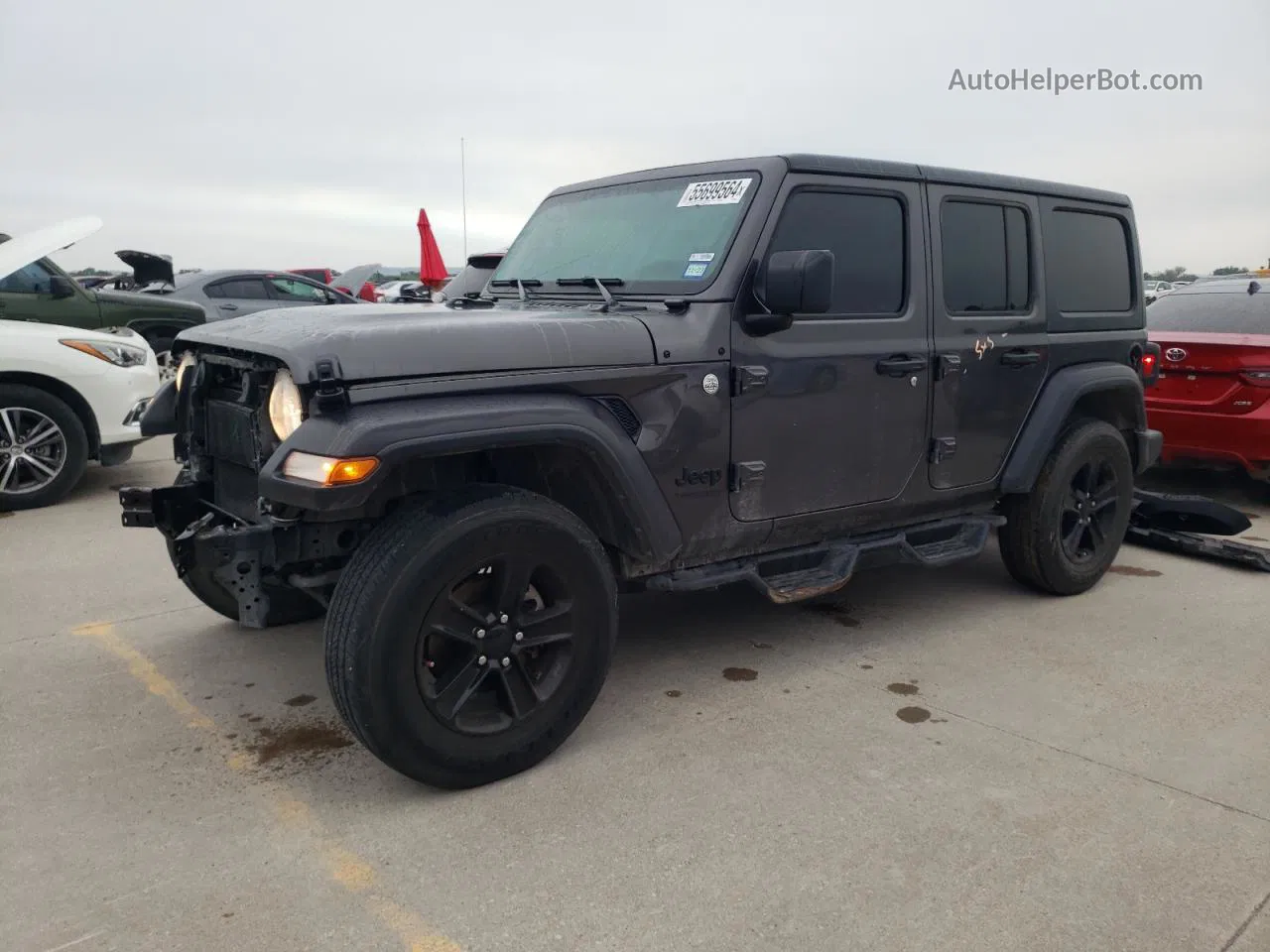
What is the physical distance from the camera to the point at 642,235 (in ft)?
12.7

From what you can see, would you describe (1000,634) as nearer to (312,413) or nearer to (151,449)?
(312,413)

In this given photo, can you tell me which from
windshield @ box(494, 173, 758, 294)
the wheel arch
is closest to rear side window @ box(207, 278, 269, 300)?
the wheel arch

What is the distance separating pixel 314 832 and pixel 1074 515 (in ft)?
12.3

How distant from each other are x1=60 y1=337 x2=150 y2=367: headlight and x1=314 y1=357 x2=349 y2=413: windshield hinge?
4961 millimetres

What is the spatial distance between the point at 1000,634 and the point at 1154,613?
2.86ft

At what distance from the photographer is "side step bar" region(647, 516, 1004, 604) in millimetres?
3664

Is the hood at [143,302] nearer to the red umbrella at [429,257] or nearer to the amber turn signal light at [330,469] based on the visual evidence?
the red umbrella at [429,257]

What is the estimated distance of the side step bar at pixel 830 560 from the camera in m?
3.66

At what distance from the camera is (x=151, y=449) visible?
9.27 metres

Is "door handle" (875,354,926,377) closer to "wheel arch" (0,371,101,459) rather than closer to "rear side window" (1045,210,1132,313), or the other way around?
"rear side window" (1045,210,1132,313)

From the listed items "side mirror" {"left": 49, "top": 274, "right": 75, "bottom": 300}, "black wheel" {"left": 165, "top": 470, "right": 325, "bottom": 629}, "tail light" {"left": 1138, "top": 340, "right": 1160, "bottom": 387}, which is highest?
"side mirror" {"left": 49, "top": 274, "right": 75, "bottom": 300}

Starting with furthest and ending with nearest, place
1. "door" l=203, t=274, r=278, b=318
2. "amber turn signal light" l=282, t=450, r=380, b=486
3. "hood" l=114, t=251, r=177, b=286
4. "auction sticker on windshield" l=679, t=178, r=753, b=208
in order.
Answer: "door" l=203, t=274, r=278, b=318 < "hood" l=114, t=251, r=177, b=286 < "auction sticker on windshield" l=679, t=178, r=753, b=208 < "amber turn signal light" l=282, t=450, r=380, b=486

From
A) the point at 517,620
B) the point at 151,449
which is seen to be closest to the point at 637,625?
the point at 517,620

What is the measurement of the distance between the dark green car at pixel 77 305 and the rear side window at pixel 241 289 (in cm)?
212
